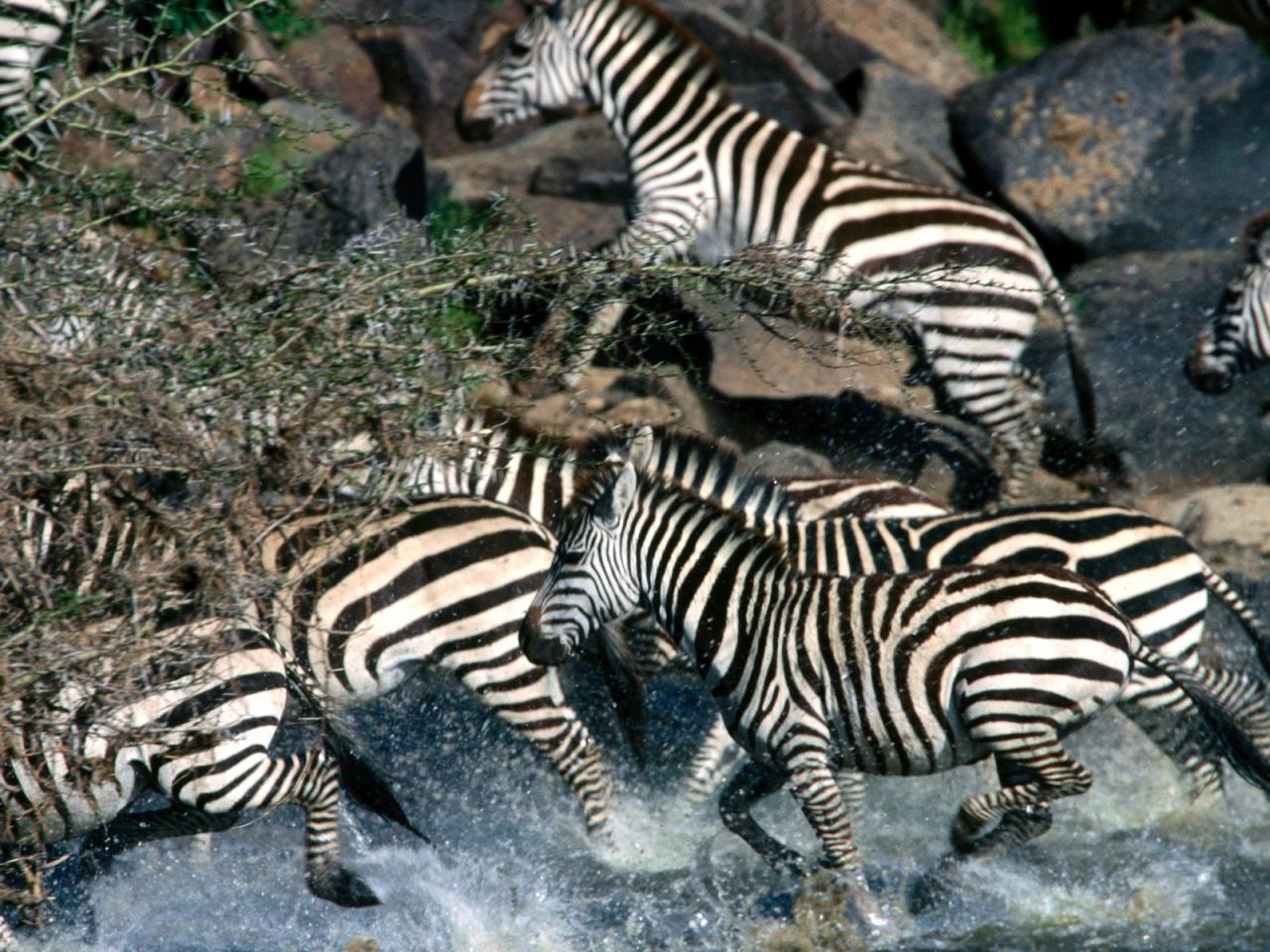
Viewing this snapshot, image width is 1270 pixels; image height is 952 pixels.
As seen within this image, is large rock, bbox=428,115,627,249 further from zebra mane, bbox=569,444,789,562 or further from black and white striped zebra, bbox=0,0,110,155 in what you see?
zebra mane, bbox=569,444,789,562

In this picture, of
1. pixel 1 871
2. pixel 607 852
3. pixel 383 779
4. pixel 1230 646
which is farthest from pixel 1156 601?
pixel 1 871

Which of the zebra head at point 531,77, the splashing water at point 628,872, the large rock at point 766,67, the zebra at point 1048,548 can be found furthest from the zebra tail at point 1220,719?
the large rock at point 766,67

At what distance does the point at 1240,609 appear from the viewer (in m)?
5.61

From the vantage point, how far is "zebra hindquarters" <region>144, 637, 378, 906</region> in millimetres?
4629

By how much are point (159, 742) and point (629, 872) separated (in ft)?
6.80

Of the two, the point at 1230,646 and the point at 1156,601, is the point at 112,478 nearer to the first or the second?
Answer: the point at 1156,601

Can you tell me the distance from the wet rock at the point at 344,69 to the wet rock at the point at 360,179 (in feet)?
4.76

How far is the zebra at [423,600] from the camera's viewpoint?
512cm

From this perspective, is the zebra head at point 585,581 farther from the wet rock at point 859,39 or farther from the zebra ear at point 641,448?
the wet rock at point 859,39

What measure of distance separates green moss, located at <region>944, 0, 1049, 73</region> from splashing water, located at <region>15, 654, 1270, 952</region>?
27.8ft

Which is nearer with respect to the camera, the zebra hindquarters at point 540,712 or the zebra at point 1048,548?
the zebra at point 1048,548

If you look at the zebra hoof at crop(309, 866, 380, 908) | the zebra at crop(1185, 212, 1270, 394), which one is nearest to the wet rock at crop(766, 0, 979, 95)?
the zebra at crop(1185, 212, 1270, 394)

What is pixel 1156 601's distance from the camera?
5.38m

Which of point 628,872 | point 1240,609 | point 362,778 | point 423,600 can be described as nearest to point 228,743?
point 362,778
